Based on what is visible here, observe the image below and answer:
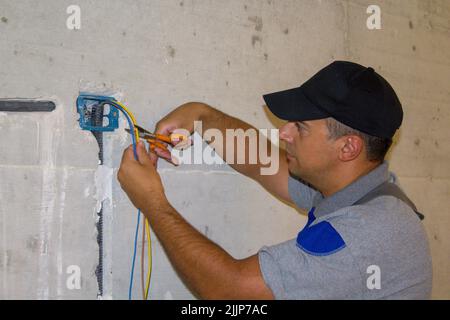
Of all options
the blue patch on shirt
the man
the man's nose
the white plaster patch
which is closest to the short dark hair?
the man

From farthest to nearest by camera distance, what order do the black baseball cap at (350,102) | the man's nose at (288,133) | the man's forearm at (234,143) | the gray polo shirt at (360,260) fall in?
1. the man's forearm at (234,143)
2. the man's nose at (288,133)
3. the black baseball cap at (350,102)
4. the gray polo shirt at (360,260)

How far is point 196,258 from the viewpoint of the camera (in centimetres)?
129

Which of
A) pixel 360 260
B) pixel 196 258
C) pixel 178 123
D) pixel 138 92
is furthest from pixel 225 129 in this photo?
pixel 360 260

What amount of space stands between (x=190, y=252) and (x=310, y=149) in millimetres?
460

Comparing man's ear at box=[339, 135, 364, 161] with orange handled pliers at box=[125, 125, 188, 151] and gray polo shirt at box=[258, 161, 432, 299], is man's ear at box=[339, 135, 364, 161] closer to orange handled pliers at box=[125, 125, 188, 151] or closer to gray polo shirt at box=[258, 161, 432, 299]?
gray polo shirt at box=[258, 161, 432, 299]

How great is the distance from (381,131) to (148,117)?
699 mm

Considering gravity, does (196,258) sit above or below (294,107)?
below

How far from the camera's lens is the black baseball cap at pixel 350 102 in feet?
4.53

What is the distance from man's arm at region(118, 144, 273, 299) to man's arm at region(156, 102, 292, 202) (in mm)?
148

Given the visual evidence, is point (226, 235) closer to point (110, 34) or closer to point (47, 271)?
point (47, 271)

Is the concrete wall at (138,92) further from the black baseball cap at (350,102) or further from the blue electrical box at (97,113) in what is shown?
the black baseball cap at (350,102)

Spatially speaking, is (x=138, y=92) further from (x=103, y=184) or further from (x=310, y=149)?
(x=310, y=149)

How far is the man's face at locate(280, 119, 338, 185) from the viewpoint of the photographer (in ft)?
4.75

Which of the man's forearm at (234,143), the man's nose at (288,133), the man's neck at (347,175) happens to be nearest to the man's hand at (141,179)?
the man's forearm at (234,143)
